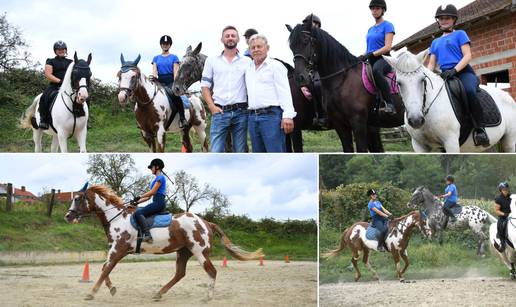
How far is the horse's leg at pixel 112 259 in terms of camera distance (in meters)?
5.34

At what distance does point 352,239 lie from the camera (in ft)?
18.5

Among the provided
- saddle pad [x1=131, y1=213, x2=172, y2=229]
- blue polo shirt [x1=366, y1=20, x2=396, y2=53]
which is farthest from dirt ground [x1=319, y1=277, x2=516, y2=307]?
blue polo shirt [x1=366, y1=20, x2=396, y2=53]

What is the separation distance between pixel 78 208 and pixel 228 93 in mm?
1894

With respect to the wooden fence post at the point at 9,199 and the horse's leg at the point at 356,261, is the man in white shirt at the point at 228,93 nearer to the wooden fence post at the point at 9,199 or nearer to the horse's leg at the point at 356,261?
the horse's leg at the point at 356,261

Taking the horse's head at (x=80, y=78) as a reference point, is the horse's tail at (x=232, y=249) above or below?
below

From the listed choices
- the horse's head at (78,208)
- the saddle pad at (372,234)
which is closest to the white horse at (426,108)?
the saddle pad at (372,234)

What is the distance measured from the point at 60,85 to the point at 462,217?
6.31 m

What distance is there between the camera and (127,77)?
9234 millimetres

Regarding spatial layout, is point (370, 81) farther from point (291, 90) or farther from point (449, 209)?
point (449, 209)

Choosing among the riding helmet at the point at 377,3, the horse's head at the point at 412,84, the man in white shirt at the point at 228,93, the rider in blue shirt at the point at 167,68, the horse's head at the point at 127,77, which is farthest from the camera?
the rider in blue shirt at the point at 167,68

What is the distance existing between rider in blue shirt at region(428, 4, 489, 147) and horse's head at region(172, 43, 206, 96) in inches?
132

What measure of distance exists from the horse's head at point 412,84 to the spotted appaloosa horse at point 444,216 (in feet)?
4.78

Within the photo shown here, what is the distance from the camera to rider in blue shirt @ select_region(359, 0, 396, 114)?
7.70 metres

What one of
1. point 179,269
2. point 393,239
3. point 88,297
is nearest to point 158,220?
point 179,269
